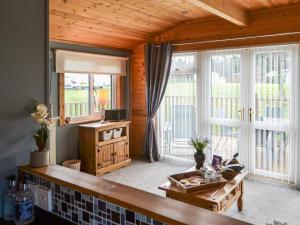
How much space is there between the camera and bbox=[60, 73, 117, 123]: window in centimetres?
489

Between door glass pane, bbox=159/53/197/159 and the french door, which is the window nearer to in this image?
door glass pane, bbox=159/53/197/159

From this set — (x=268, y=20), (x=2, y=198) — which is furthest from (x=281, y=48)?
(x=2, y=198)

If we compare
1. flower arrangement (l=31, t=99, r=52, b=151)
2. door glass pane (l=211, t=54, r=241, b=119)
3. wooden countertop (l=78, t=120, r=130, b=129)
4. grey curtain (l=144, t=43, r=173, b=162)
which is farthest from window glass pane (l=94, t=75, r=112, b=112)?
flower arrangement (l=31, t=99, r=52, b=151)

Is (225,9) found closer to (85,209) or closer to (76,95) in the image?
(76,95)

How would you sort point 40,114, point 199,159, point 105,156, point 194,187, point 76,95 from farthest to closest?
point 76,95
point 105,156
point 199,159
point 194,187
point 40,114

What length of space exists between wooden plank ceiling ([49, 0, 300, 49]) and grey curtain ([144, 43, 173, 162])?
1.14ft

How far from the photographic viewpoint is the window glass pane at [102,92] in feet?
17.5

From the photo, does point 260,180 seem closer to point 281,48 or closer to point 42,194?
point 281,48

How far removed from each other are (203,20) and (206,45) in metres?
0.41

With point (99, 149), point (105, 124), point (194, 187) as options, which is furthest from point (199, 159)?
point (105, 124)

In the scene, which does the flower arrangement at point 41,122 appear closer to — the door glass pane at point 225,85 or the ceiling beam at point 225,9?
the ceiling beam at point 225,9

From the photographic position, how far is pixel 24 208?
141 cm

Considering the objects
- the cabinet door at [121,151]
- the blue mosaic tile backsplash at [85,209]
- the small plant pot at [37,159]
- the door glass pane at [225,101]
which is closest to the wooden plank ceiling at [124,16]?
the door glass pane at [225,101]

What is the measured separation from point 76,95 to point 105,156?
46.4 inches
